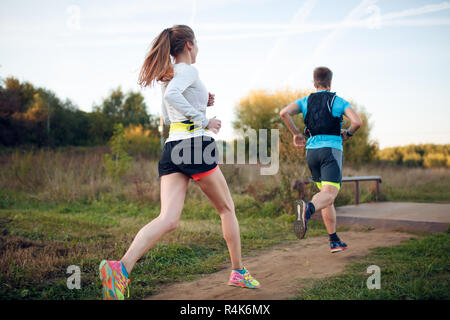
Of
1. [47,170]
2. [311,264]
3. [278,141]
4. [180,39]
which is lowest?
[311,264]

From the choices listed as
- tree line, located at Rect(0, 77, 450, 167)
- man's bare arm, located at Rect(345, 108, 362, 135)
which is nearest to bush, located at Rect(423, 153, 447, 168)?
tree line, located at Rect(0, 77, 450, 167)

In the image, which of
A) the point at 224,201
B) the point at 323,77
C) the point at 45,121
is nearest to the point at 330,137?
the point at 323,77

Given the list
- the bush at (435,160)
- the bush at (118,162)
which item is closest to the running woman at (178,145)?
the bush at (118,162)

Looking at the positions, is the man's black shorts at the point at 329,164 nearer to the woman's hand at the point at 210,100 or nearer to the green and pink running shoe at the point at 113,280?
the woman's hand at the point at 210,100

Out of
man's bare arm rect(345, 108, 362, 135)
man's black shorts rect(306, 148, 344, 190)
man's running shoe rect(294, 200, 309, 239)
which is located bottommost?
man's running shoe rect(294, 200, 309, 239)

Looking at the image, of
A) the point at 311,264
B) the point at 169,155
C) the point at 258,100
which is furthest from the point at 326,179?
the point at 258,100

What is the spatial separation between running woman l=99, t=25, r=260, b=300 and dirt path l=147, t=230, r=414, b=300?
1.39ft

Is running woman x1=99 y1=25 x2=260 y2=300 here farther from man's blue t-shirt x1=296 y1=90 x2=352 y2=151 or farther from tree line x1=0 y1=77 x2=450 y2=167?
tree line x1=0 y1=77 x2=450 y2=167

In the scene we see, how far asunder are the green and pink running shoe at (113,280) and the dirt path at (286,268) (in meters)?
0.54

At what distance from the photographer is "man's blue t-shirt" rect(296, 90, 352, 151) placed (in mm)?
3939

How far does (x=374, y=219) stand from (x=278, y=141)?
105 inches
